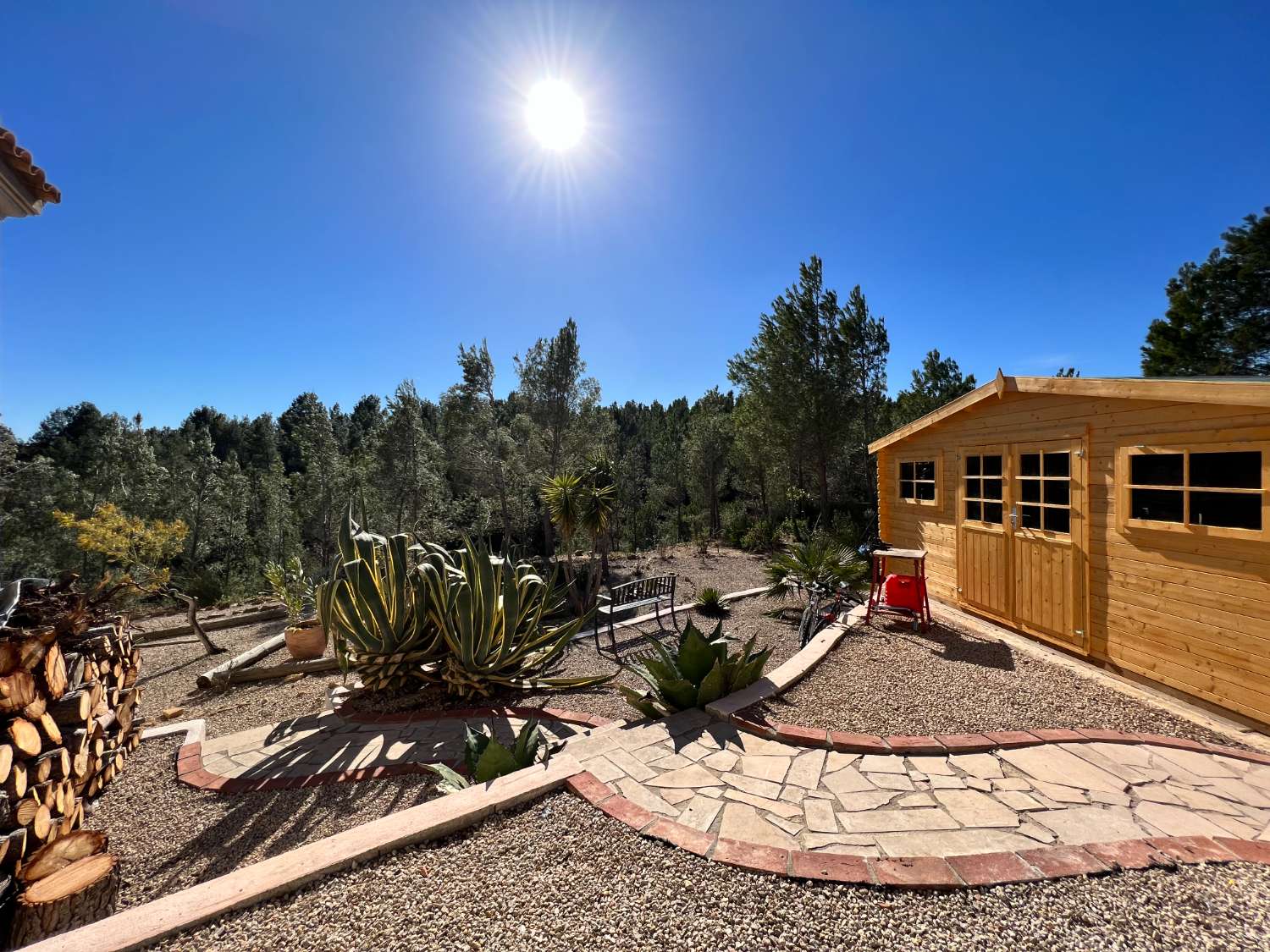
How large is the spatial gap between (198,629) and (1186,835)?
983 cm

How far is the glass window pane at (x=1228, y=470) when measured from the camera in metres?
3.31

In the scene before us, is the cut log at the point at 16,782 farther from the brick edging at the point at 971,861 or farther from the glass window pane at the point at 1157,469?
the glass window pane at the point at 1157,469

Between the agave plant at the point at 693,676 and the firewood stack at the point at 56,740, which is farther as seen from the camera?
the agave plant at the point at 693,676

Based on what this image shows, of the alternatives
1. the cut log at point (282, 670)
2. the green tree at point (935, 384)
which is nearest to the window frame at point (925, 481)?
the cut log at point (282, 670)

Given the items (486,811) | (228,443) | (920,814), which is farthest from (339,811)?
(228,443)

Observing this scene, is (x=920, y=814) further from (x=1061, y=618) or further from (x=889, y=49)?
(x=889, y=49)

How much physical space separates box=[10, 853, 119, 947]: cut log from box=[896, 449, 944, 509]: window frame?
7813 mm

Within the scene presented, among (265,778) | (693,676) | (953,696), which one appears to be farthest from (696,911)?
(265,778)

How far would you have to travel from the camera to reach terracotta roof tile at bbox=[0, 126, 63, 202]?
3.31m

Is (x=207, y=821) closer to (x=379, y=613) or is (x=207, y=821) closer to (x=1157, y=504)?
(x=379, y=613)

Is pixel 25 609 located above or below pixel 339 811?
above

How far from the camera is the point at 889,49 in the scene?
6012 millimetres

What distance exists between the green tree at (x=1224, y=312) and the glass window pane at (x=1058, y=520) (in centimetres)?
1176

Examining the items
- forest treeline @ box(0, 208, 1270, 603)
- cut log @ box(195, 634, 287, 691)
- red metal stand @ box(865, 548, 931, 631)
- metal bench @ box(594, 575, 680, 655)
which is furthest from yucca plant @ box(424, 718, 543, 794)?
forest treeline @ box(0, 208, 1270, 603)
